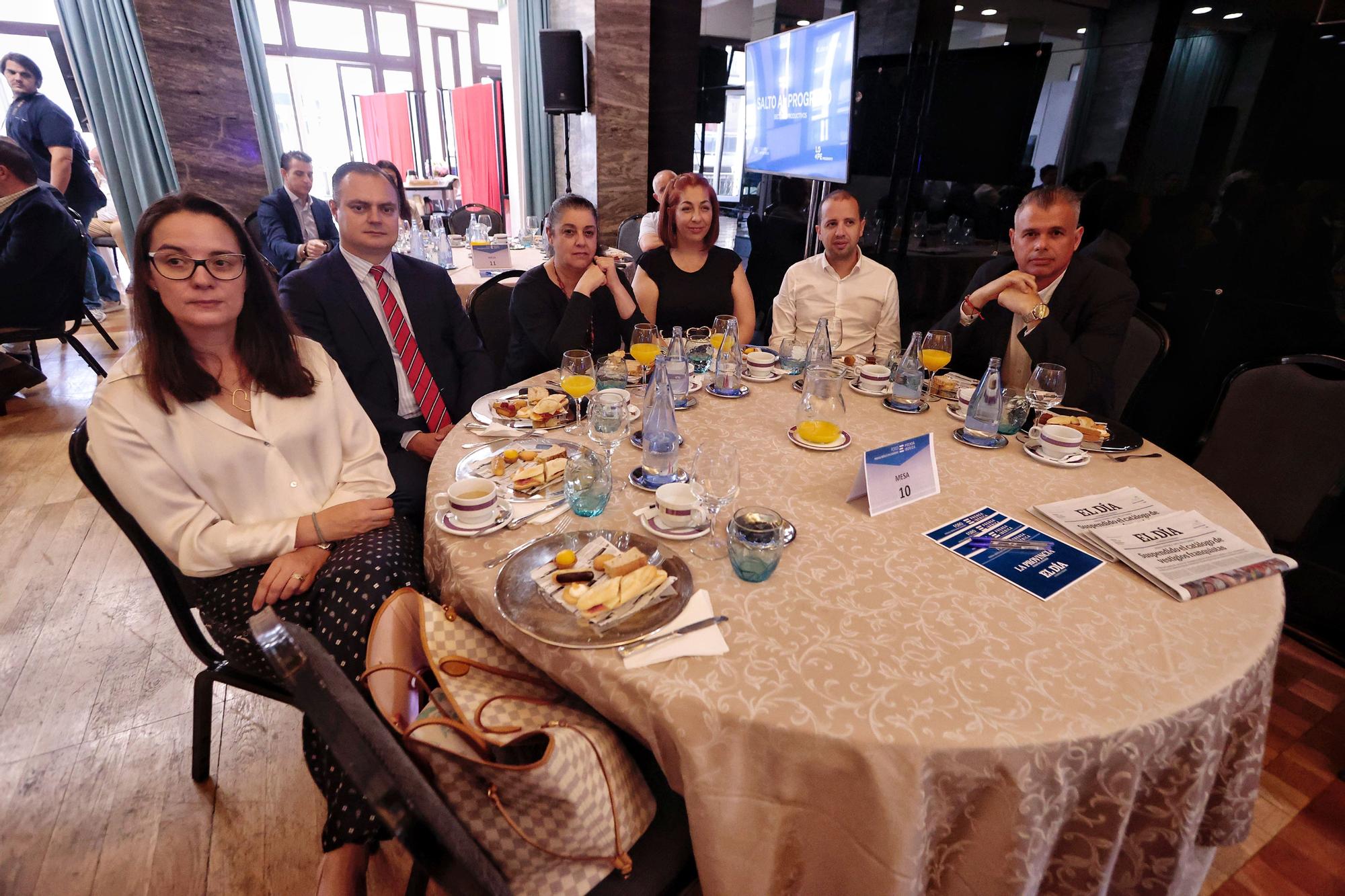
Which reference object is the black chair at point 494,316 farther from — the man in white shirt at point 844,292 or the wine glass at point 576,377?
the man in white shirt at point 844,292

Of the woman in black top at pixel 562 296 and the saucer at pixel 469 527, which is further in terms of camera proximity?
the woman in black top at pixel 562 296

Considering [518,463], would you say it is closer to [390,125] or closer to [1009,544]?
[1009,544]

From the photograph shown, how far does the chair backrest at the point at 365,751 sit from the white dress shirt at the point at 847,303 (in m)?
2.41

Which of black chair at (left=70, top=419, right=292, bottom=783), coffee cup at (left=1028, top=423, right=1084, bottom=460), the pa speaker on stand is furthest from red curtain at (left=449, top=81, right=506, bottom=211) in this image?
coffee cup at (left=1028, top=423, right=1084, bottom=460)

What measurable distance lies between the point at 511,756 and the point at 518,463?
0.70 m

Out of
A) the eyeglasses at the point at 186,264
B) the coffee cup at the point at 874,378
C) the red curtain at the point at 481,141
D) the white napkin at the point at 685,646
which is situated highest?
the red curtain at the point at 481,141

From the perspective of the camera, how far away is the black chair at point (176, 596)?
1279 mm

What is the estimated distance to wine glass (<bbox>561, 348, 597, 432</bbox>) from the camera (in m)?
1.77

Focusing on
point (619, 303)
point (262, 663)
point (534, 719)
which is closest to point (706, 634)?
point (534, 719)

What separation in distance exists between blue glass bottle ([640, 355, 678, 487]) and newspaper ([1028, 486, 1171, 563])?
79 centimetres

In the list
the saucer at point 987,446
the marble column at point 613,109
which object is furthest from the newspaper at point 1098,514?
the marble column at point 613,109

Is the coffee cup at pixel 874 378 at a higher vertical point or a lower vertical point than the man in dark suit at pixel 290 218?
lower

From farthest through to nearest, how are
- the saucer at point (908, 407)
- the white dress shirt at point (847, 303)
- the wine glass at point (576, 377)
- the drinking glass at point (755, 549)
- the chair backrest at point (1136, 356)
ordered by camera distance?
the white dress shirt at point (847, 303) < the chair backrest at point (1136, 356) < the saucer at point (908, 407) < the wine glass at point (576, 377) < the drinking glass at point (755, 549)

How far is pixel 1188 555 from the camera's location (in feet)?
3.92
